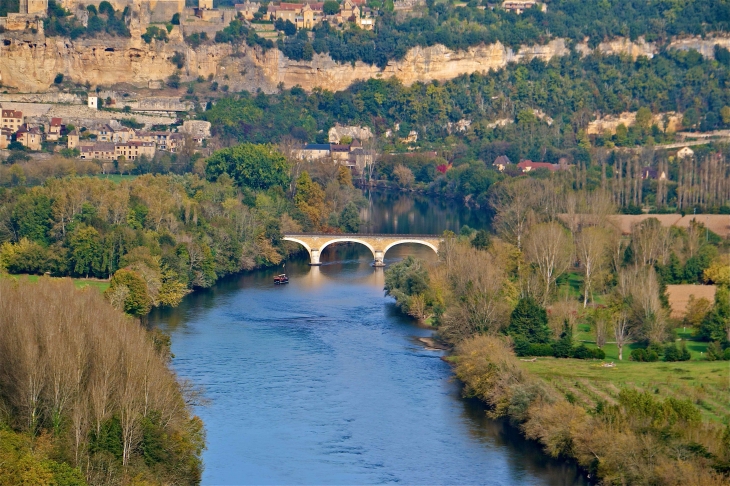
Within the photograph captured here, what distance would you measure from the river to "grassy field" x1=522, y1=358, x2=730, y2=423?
5.93 feet

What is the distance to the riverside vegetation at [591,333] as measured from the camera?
2742 centimetres

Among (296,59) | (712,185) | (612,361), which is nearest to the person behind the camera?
(612,361)

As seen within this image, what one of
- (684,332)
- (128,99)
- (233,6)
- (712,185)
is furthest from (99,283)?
(233,6)

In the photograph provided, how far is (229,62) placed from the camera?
87.8 m

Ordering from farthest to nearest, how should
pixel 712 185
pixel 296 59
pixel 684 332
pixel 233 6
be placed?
pixel 233 6 → pixel 296 59 → pixel 712 185 → pixel 684 332

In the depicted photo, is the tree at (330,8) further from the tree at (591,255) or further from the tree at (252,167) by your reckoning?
the tree at (591,255)

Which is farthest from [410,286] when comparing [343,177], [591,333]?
[343,177]

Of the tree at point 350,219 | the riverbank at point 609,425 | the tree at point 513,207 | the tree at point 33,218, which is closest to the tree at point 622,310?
the riverbank at point 609,425

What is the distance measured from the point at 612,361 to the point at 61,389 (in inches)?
528

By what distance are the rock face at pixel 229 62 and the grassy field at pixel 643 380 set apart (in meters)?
54.7

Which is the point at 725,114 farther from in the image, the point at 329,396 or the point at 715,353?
the point at 329,396

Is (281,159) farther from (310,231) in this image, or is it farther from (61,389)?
(61,389)

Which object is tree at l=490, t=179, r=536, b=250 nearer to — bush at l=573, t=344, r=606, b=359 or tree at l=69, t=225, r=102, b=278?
bush at l=573, t=344, r=606, b=359

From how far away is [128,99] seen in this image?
84375mm
